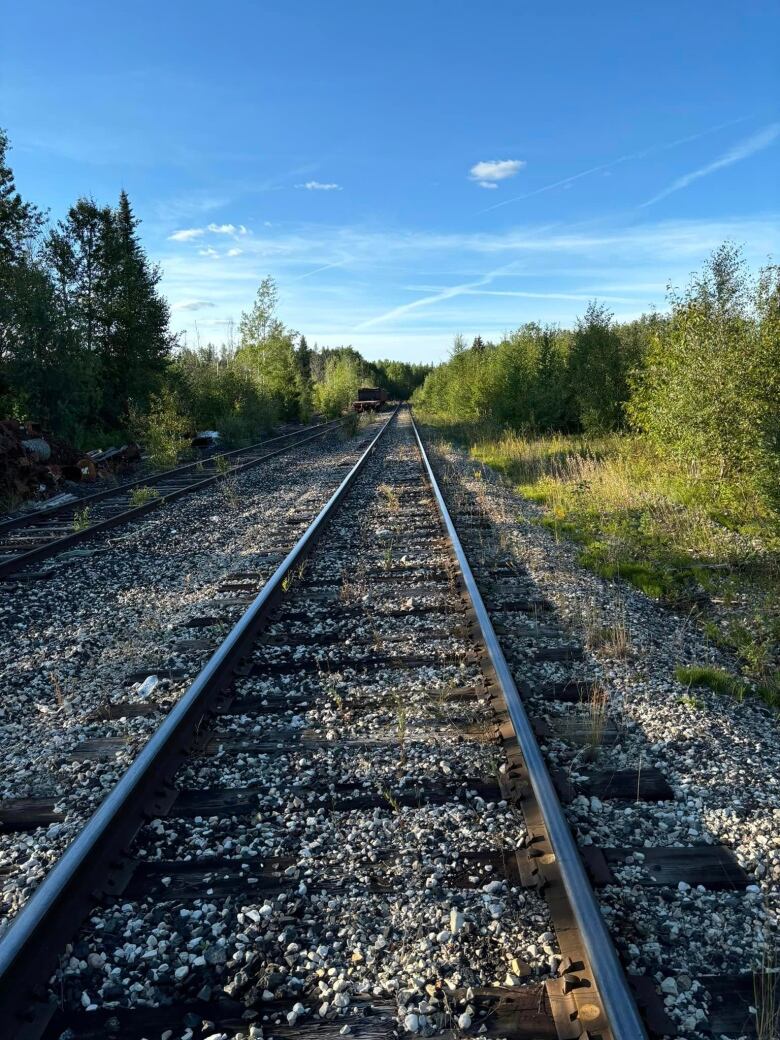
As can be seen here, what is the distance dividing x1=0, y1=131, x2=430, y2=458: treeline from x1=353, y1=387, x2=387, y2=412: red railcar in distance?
18.4 meters

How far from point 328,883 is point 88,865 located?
887 mm

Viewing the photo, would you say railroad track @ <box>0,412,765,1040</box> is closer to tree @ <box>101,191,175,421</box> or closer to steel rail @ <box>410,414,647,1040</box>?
A: steel rail @ <box>410,414,647,1040</box>

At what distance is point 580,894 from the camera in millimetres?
2312

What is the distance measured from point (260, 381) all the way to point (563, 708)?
34287 millimetres

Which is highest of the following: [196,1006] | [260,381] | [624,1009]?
[260,381]

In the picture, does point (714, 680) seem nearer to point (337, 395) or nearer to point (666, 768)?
point (666, 768)

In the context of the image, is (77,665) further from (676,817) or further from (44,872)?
(676,817)

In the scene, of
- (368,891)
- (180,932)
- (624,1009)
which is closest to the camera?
(624,1009)

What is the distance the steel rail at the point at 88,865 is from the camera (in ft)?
6.77

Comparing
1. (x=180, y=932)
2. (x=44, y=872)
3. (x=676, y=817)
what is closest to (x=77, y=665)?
(x=44, y=872)

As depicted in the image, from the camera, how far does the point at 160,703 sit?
4.20 m

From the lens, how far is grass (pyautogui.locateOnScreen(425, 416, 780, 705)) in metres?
5.54

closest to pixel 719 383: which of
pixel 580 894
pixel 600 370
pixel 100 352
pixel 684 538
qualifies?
pixel 684 538

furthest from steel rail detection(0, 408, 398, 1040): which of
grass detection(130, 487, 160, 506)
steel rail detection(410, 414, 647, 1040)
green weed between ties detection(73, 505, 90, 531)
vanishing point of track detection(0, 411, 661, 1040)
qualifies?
grass detection(130, 487, 160, 506)
